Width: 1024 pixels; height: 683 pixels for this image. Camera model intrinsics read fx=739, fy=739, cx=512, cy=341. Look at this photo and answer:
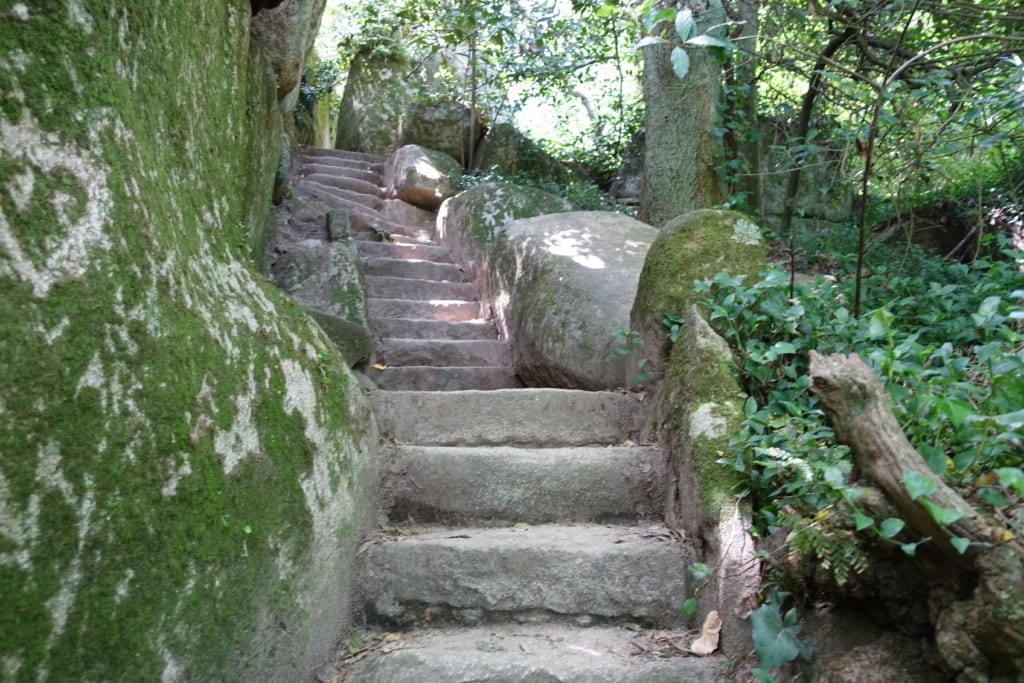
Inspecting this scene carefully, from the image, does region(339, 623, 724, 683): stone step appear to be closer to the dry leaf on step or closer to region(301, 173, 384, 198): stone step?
the dry leaf on step

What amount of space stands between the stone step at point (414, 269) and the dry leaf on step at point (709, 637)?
4.45 m

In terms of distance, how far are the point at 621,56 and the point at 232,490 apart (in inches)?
312

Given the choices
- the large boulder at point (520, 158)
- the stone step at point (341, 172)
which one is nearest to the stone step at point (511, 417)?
the large boulder at point (520, 158)

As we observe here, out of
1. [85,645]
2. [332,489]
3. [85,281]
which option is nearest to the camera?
[85,645]

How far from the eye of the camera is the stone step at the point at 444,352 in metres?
4.71

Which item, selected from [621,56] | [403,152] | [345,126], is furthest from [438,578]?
[345,126]

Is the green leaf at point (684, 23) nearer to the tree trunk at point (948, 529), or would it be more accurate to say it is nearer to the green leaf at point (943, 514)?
the tree trunk at point (948, 529)

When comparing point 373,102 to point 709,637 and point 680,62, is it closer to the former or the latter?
point 680,62

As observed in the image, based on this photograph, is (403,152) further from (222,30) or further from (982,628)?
(982,628)

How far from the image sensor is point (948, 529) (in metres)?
1.50

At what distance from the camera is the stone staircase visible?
2133 mm

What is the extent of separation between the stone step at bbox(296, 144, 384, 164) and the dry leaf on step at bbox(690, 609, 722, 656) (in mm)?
9980

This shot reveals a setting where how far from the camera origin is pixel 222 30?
2846 millimetres

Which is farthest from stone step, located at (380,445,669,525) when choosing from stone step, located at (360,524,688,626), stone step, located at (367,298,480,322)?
stone step, located at (367,298,480,322)
